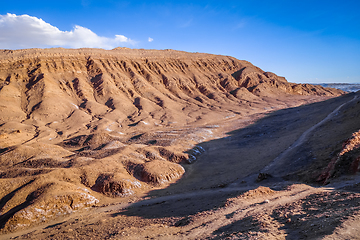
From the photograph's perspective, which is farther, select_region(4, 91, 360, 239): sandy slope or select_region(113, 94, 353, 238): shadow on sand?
select_region(113, 94, 353, 238): shadow on sand

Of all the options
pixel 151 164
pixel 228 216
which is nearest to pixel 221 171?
pixel 151 164

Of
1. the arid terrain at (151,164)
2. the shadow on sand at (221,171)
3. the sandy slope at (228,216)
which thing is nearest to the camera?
the sandy slope at (228,216)

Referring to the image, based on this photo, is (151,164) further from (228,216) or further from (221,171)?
(228,216)

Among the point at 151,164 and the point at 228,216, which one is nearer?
the point at 228,216

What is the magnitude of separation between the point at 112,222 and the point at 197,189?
27.0 feet

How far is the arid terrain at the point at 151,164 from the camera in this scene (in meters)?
10.7

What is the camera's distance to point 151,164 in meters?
22.0

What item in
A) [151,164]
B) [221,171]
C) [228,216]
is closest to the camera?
[228,216]

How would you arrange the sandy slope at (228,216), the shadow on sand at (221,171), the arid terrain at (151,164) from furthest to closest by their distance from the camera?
the shadow on sand at (221,171) < the arid terrain at (151,164) < the sandy slope at (228,216)

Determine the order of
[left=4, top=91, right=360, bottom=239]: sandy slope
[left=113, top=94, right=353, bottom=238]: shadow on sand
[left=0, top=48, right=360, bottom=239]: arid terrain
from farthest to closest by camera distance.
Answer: [left=113, top=94, right=353, bottom=238]: shadow on sand → [left=0, top=48, right=360, bottom=239]: arid terrain → [left=4, top=91, right=360, bottom=239]: sandy slope

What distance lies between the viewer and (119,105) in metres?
54.7

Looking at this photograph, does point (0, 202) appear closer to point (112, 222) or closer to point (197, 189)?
point (112, 222)

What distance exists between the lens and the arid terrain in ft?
35.0

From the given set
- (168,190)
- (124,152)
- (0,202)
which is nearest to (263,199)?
(168,190)
